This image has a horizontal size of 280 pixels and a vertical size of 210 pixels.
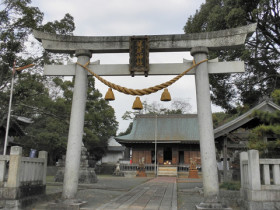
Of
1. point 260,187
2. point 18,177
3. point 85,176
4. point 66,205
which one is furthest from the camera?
point 85,176

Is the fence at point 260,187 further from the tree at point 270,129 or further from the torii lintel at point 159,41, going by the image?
the torii lintel at point 159,41

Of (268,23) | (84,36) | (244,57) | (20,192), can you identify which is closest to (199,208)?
(20,192)

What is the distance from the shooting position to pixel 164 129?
2809 centimetres

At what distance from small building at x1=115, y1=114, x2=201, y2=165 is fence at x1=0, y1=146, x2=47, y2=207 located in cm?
1846

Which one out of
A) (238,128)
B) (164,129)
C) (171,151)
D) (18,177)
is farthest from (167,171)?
(18,177)

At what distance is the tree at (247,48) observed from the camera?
12.3 meters

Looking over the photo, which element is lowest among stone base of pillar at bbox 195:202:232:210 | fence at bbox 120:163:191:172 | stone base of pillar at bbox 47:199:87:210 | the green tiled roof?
stone base of pillar at bbox 47:199:87:210

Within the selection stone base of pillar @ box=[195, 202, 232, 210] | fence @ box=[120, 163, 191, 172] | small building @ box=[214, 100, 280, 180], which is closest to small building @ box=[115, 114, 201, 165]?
fence @ box=[120, 163, 191, 172]

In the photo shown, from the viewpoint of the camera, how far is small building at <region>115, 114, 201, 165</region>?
1022 inches

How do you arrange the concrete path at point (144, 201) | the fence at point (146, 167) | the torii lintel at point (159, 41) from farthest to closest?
the fence at point (146, 167) < the torii lintel at point (159, 41) < the concrete path at point (144, 201)

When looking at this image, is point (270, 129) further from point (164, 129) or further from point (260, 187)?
point (164, 129)

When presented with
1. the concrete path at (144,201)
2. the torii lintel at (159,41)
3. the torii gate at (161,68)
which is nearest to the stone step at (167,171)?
the concrete path at (144,201)

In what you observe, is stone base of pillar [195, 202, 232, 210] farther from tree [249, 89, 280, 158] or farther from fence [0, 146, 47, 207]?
fence [0, 146, 47, 207]

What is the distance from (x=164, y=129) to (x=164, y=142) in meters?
2.50
